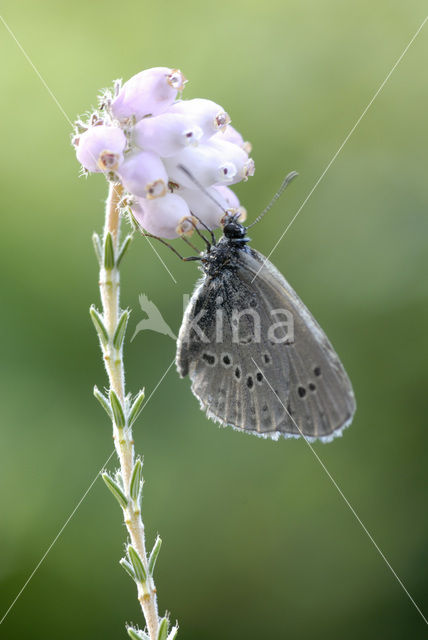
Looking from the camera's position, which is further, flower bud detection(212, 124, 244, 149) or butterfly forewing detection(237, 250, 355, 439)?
butterfly forewing detection(237, 250, 355, 439)

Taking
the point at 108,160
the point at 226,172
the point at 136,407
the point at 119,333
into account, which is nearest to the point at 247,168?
the point at 226,172

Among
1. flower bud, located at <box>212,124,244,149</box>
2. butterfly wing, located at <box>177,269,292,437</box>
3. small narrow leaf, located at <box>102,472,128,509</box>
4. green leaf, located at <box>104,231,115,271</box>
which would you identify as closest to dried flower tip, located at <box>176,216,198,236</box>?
green leaf, located at <box>104,231,115,271</box>

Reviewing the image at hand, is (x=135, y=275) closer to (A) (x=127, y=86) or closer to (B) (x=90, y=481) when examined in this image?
(B) (x=90, y=481)

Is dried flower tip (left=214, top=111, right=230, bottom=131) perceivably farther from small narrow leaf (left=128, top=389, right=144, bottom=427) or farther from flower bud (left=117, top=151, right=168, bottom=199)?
small narrow leaf (left=128, top=389, right=144, bottom=427)

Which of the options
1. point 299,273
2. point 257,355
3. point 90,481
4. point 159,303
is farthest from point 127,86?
point 299,273

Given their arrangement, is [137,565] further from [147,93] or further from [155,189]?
[147,93]
